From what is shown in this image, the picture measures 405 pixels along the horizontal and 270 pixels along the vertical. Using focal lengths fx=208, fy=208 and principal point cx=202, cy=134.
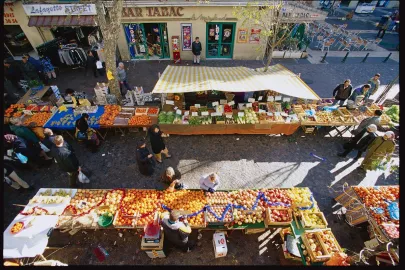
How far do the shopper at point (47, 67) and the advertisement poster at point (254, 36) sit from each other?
43.0 feet

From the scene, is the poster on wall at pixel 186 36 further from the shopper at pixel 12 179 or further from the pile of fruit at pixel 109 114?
the shopper at pixel 12 179

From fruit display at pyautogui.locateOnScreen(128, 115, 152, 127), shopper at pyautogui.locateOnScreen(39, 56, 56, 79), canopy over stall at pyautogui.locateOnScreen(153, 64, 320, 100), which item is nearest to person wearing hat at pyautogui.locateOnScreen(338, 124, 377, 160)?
canopy over stall at pyautogui.locateOnScreen(153, 64, 320, 100)

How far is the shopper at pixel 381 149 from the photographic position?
22.1 feet

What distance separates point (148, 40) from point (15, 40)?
9404mm

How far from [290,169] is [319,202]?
1.51 meters

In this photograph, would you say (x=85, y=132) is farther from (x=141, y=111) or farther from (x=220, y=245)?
(x=220, y=245)

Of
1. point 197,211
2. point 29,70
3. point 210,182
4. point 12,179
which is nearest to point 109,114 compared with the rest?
point 12,179

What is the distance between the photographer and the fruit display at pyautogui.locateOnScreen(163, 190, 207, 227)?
568 cm

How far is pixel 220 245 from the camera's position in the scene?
18.8ft

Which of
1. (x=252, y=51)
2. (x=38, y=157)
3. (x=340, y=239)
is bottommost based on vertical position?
(x=340, y=239)

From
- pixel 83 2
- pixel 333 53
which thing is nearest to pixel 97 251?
pixel 83 2

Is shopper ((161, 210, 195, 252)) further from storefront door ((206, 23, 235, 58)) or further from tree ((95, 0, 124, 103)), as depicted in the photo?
storefront door ((206, 23, 235, 58))

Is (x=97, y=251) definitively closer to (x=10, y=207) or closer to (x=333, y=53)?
(x=10, y=207)

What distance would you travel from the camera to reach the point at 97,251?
222 inches
